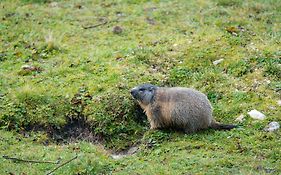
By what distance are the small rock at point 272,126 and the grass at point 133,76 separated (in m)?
0.09

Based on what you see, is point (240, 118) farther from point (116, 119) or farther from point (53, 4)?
point (53, 4)

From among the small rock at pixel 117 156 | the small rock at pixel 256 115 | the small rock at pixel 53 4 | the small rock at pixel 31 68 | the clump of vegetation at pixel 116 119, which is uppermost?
the small rock at pixel 53 4

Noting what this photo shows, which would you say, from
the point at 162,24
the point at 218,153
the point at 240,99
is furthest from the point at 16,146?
the point at 162,24

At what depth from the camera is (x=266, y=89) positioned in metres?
9.83

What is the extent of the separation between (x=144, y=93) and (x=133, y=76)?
56.5 inches

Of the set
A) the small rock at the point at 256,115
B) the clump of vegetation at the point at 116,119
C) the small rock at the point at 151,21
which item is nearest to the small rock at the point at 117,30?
the small rock at the point at 151,21

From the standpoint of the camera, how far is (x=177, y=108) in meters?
8.74

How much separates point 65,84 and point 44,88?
17.3 inches

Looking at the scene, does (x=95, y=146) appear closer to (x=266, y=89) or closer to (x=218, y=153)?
(x=218, y=153)

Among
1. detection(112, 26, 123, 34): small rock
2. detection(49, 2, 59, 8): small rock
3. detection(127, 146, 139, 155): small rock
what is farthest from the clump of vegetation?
detection(49, 2, 59, 8): small rock

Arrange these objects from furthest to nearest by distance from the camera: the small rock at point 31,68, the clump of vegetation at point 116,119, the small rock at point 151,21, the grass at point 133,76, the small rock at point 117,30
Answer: the small rock at point 151,21, the small rock at point 117,30, the small rock at point 31,68, the clump of vegetation at point 116,119, the grass at point 133,76

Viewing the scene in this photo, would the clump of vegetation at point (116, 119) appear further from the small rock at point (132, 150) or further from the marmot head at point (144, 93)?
the marmot head at point (144, 93)

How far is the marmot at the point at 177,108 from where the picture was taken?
8.70 metres

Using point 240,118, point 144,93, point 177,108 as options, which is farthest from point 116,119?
point 240,118
